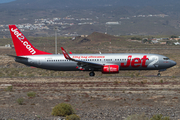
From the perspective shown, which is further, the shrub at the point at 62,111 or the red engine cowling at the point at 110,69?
the red engine cowling at the point at 110,69

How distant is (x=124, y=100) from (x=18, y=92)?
35.7 feet

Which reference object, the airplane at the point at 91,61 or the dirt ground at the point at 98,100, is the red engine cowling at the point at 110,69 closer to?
the airplane at the point at 91,61

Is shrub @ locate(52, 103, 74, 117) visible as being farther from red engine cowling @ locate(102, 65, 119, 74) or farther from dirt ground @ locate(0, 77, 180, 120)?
red engine cowling @ locate(102, 65, 119, 74)

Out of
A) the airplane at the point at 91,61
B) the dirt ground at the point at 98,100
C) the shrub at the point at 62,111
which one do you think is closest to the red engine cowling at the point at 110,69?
the airplane at the point at 91,61

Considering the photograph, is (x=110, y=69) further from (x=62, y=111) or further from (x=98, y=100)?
(x=62, y=111)

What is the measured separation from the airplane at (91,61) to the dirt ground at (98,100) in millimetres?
6946

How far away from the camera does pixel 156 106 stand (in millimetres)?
20078

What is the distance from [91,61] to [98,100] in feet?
53.7

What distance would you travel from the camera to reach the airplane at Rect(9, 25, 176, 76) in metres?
37.8

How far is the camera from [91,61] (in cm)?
3841

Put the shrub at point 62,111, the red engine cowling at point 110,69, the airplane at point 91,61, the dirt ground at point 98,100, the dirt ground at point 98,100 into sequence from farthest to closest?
the airplane at point 91,61 < the red engine cowling at point 110,69 < the dirt ground at point 98,100 < the dirt ground at point 98,100 < the shrub at point 62,111

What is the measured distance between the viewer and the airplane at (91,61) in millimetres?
37844

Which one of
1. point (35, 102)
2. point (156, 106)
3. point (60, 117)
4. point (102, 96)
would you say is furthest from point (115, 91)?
point (60, 117)

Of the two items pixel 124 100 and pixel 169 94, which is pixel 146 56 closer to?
pixel 169 94
